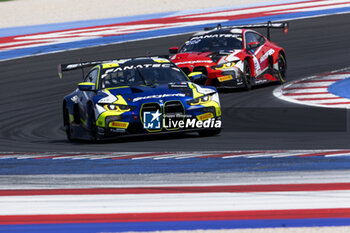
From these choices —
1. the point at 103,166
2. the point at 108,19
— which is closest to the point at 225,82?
the point at 103,166

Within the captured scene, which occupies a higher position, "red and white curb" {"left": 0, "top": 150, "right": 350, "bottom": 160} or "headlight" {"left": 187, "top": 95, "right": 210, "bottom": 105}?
"headlight" {"left": 187, "top": 95, "right": 210, "bottom": 105}

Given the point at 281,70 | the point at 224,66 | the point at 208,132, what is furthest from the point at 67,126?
the point at 281,70

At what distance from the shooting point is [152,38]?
25.0 m

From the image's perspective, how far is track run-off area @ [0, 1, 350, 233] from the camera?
6691 mm

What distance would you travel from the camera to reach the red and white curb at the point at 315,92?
14.7 m

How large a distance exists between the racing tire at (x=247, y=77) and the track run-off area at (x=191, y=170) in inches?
9.3

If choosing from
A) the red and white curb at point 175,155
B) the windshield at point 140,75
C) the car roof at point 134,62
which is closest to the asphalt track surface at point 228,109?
the red and white curb at point 175,155

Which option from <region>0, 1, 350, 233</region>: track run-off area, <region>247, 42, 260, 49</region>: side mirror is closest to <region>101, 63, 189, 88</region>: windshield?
<region>0, 1, 350, 233</region>: track run-off area

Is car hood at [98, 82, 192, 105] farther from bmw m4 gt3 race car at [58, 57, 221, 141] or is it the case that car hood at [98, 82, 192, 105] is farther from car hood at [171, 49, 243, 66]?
car hood at [171, 49, 243, 66]

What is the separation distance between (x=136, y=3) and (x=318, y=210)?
24.8 meters

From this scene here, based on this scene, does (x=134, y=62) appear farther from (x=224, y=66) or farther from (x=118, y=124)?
(x=224, y=66)

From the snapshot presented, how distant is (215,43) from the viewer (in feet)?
57.3

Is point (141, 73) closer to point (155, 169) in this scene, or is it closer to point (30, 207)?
point (155, 169)

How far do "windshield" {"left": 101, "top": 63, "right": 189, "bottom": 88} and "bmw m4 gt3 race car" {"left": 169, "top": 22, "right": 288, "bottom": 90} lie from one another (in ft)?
13.3
